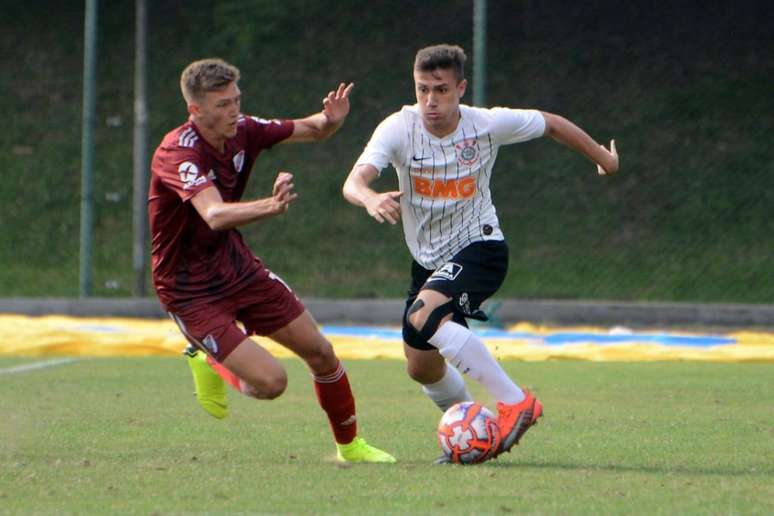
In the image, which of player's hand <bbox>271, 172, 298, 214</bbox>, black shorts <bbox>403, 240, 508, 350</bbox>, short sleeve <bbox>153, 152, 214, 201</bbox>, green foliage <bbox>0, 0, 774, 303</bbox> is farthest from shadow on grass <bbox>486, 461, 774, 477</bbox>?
green foliage <bbox>0, 0, 774, 303</bbox>

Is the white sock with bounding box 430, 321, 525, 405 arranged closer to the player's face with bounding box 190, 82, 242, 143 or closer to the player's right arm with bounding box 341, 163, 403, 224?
the player's right arm with bounding box 341, 163, 403, 224

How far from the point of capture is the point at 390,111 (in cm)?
1697

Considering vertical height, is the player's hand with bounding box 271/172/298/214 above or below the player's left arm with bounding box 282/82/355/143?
below

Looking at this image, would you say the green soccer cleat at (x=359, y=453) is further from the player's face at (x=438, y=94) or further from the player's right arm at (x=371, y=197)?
the player's face at (x=438, y=94)

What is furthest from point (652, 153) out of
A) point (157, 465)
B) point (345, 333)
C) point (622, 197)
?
point (157, 465)

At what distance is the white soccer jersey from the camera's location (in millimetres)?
6781

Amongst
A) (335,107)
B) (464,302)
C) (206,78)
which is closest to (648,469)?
(464,302)

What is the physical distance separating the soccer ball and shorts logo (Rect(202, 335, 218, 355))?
42.6 inches

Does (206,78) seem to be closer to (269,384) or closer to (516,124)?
(269,384)

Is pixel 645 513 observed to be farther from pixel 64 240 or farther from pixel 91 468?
pixel 64 240

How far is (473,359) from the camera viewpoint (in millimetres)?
6422

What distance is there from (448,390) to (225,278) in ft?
4.07

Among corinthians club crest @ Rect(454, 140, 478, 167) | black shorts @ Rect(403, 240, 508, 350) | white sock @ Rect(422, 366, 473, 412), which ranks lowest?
white sock @ Rect(422, 366, 473, 412)

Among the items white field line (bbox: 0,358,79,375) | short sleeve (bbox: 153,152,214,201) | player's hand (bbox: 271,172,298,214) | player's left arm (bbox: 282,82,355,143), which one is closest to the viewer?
player's hand (bbox: 271,172,298,214)
